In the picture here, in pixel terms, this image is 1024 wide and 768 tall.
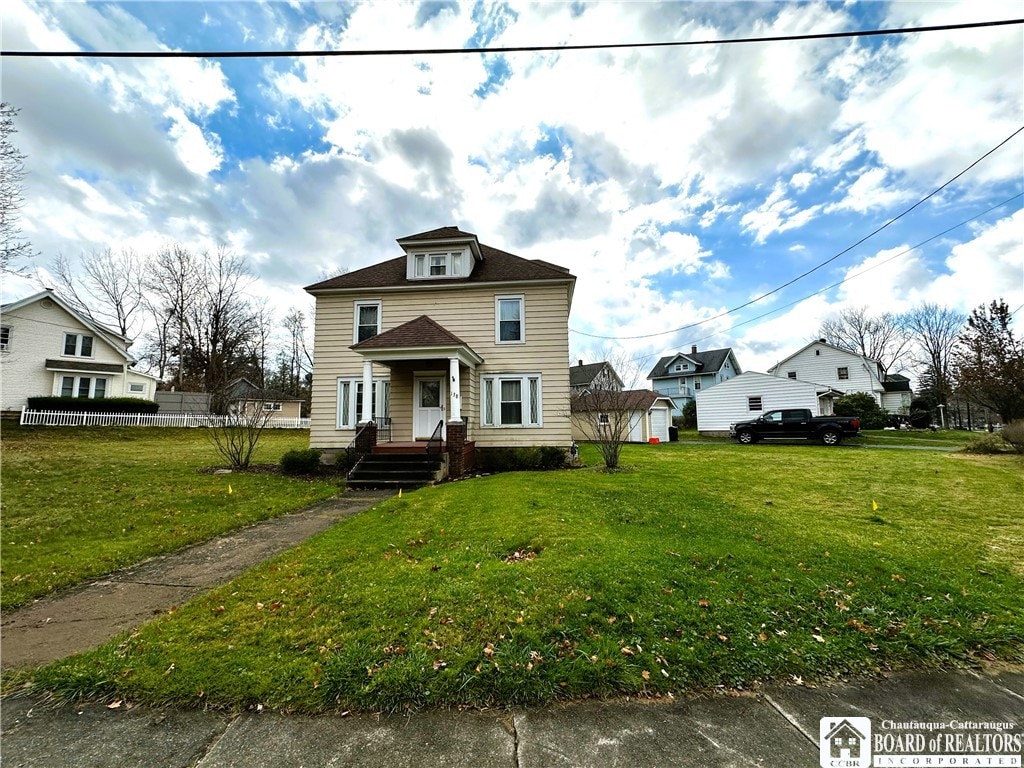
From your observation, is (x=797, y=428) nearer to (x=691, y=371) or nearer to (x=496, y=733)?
(x=691, y=371)

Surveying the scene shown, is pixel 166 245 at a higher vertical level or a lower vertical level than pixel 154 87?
higher

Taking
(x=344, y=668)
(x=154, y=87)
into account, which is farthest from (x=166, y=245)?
(x=344, y=668)

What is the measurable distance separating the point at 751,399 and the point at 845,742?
2926cm

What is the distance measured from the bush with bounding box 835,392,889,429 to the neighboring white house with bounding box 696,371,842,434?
1.67 m

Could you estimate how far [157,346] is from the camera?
36.2 m

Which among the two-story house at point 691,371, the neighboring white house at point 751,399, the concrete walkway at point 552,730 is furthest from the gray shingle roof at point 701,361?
the concrete walkway at point 552,730

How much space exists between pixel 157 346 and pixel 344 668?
45318 millimetres

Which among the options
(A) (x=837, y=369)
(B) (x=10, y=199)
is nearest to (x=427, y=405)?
(B) (x=10, y=199)

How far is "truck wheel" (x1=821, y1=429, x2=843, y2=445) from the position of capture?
2061 cm

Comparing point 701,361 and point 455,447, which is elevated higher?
point 701,361

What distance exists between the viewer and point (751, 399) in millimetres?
27828

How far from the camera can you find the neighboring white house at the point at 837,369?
115ft

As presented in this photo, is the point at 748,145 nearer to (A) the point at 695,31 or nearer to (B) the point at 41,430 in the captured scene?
(A) the point at 695,31

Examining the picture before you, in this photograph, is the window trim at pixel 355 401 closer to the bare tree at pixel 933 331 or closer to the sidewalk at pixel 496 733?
the sidewalk at pixel 496 733
